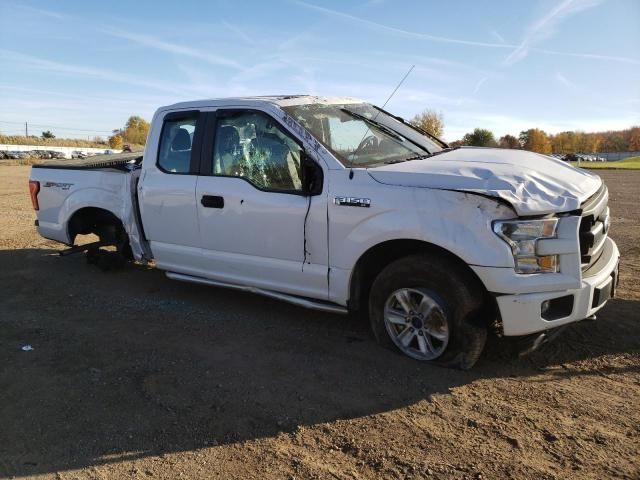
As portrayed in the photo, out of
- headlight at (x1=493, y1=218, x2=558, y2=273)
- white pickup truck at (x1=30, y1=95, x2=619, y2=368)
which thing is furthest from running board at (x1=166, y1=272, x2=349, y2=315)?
headlight at (x1=493, y1=218, x2=558, y2=273)

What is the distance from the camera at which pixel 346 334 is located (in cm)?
461

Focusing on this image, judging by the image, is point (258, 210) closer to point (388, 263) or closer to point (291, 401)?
point (388, 263)

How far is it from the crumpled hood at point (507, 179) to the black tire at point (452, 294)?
58 centimetres

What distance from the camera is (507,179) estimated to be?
3537 millimetres

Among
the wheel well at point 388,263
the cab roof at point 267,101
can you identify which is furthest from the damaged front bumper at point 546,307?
the cab roof at point 267,101

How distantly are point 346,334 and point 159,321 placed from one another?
1.88 metres

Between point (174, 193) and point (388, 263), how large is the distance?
2300 mm

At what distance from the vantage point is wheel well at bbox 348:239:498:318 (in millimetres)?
3672

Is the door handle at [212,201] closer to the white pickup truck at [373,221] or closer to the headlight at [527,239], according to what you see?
the white pickup truck at [373,221]

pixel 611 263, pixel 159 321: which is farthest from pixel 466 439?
pixel 159 321

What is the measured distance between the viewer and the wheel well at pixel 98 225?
6.51 meters

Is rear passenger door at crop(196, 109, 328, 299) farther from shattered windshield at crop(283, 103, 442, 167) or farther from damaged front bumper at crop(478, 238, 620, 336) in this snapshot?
damaged front bumper at crop(478, 238, 620, 336)

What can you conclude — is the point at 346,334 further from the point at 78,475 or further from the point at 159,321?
the point at 78,475

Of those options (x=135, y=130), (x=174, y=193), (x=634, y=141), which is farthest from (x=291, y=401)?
(x=634, y=141)
